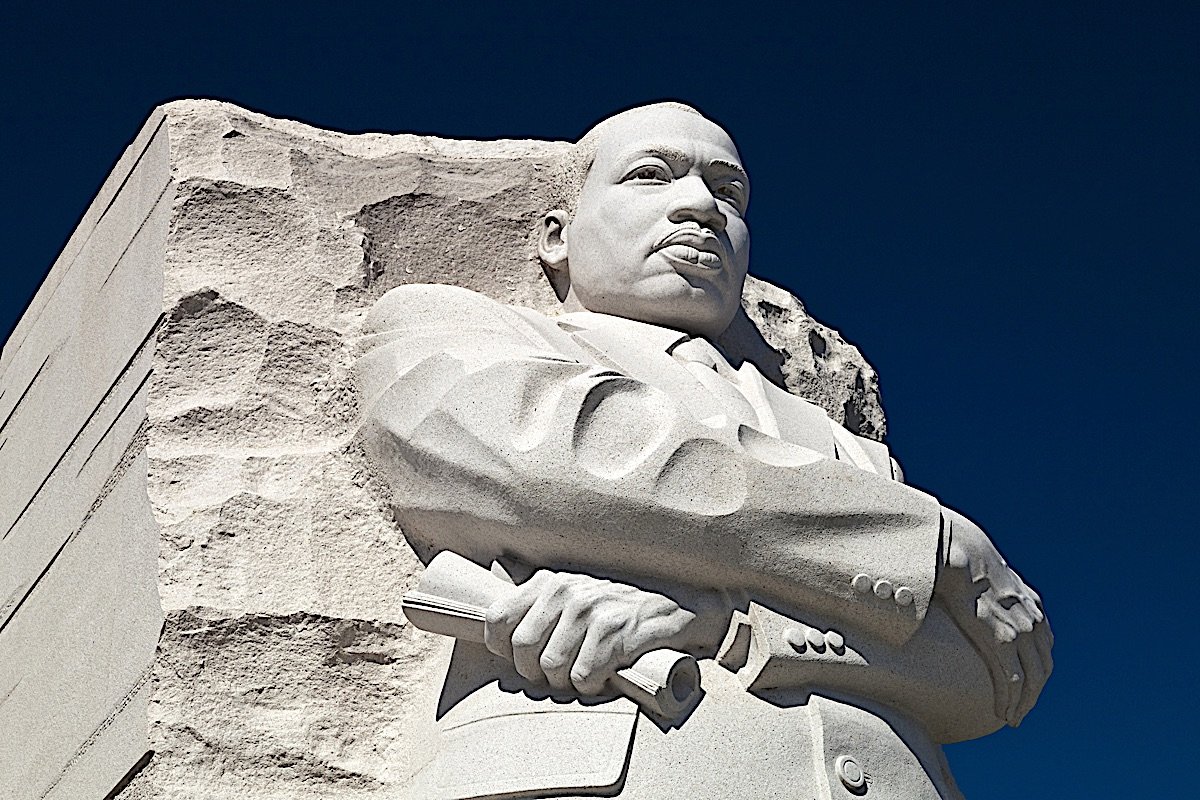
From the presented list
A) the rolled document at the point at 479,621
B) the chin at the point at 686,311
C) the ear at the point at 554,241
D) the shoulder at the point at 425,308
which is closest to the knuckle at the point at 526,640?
the rolled document at the point at 479,621

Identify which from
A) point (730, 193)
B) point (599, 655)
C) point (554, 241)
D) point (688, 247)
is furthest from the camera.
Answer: point (554, 241)

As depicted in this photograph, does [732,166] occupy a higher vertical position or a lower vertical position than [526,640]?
higher

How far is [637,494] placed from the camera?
12.9ft

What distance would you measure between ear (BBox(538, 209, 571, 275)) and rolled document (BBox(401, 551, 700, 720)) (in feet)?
3.92

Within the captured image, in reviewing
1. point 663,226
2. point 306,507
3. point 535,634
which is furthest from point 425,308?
point 535,634

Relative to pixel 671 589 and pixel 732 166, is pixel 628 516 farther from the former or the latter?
pixel 732 166

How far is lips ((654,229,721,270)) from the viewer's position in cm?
473

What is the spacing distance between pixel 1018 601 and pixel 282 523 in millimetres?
1721

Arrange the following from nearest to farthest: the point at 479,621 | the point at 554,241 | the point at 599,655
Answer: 1. the point at 599,655
2. the point at 479,621
3. the point at 554,241

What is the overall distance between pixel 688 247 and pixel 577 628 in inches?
48.7

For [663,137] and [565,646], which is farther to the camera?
[663,137]

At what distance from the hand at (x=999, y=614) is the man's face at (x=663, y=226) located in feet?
3.09

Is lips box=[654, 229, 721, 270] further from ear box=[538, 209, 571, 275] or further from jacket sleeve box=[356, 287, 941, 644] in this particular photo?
jacket sleeve box=[356, 287, 941, 644]

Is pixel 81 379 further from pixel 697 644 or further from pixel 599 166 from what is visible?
pixel 697 644
